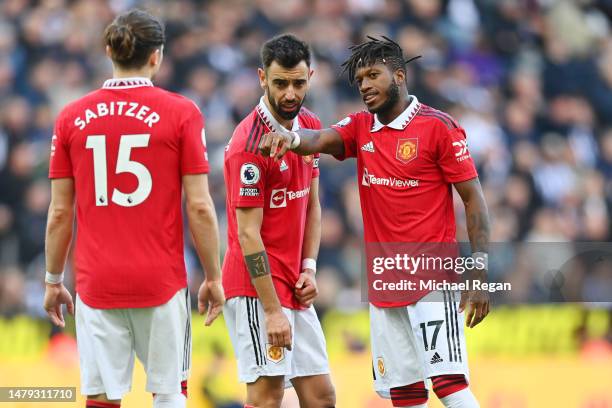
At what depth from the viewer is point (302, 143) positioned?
5.94 m

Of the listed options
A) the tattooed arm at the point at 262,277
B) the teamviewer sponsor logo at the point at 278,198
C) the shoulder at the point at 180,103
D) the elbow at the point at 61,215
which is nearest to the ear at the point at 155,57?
the shoulder at the point at 180,103

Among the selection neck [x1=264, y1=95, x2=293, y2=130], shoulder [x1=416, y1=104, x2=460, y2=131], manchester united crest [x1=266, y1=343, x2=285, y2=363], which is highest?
neck [x1=264, y1=95, x2=293, y2=130]

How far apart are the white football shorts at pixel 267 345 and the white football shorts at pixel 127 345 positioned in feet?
2.53

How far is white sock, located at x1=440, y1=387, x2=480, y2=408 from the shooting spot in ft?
19.1

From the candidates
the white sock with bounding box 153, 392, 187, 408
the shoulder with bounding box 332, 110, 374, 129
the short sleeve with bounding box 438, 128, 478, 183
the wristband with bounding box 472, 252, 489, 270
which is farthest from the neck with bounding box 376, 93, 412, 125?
the white sock with bounding box 153, 392, 187, 408

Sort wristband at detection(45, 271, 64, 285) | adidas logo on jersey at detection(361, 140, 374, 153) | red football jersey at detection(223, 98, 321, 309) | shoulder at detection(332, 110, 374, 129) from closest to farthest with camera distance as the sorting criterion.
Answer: wristband at detection(45, 271, 64, 285) < red football jersey at detection(223, 98, 321, 309) < adidas logo on jersey at detection(361, 140, 374, 153) < shoulder at detection(332, 110, 374, 129)

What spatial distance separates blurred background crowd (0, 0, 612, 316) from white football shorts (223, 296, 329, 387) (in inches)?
146

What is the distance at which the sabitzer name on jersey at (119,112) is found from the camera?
5.16m

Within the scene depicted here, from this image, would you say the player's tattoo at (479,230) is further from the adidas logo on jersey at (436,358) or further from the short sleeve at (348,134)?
the short sleeve at (348,134)

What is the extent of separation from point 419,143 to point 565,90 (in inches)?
277

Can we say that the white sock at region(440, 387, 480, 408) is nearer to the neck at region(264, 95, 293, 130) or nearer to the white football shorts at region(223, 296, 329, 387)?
the white football shorts at region(223, 296, 329, 387)

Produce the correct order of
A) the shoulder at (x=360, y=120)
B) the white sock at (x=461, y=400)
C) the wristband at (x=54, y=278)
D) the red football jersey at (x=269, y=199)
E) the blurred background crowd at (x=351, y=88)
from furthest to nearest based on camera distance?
the blurred background crowd at (x=351, y=88), the shoulder at (x=360, y=120), the red football jersey at (x=269, y=199), the white sock at (x=461, y=400), the wristband at (x=54, y=278)

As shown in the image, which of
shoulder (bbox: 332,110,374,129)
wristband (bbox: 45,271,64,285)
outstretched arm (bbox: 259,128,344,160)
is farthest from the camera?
shoulder (bbox: 332,110,374,129)

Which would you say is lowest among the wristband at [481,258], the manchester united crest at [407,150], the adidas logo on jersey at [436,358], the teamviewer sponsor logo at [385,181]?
the adidas logo on jersey at [436,358]
